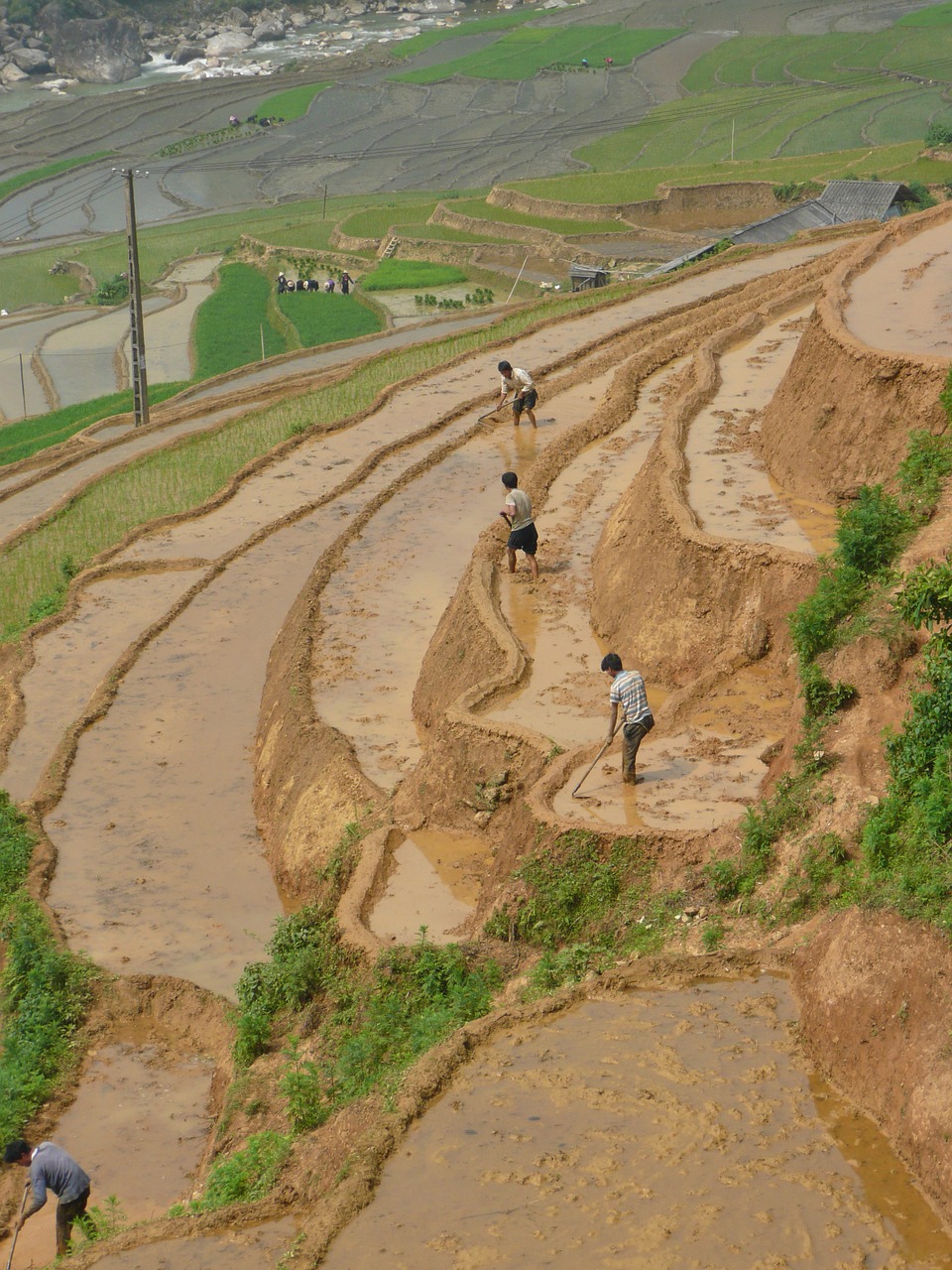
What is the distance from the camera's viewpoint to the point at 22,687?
19844 millimetres

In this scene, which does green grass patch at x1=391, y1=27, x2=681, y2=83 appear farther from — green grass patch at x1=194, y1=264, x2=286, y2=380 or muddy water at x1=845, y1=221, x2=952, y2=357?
muddy water at x1=845, y1=221, x2=952, y2=357

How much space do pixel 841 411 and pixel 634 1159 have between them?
10.5m

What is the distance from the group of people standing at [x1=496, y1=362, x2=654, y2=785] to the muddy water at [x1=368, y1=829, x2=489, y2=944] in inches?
67.1

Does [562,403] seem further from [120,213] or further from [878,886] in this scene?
[120,213]

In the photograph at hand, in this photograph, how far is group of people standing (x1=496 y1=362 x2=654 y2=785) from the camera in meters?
12.1

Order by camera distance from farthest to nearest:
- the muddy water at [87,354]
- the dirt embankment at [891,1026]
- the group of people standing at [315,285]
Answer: the group of people standing at [315,285]
the muddy water at [87,354]
the dirt embankment at [891,1026]

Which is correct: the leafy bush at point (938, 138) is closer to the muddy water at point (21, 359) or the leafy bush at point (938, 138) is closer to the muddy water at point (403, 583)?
the muddy water at point (21, 359)

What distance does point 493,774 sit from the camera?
13773mm

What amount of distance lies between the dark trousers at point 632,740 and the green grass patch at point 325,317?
2871cm

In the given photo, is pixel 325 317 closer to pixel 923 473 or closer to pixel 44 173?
pixel 923 473

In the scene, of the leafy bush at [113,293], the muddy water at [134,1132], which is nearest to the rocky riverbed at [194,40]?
the leafy bush at [113,293]

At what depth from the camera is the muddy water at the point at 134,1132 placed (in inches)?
445

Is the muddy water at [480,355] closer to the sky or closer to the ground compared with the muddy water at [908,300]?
closer to the ground

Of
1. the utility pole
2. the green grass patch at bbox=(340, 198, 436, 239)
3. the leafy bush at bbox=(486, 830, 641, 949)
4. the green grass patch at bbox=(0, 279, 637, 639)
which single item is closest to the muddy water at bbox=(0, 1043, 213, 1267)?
the leafy bush at bbox=(486, 830, 641, 949)
